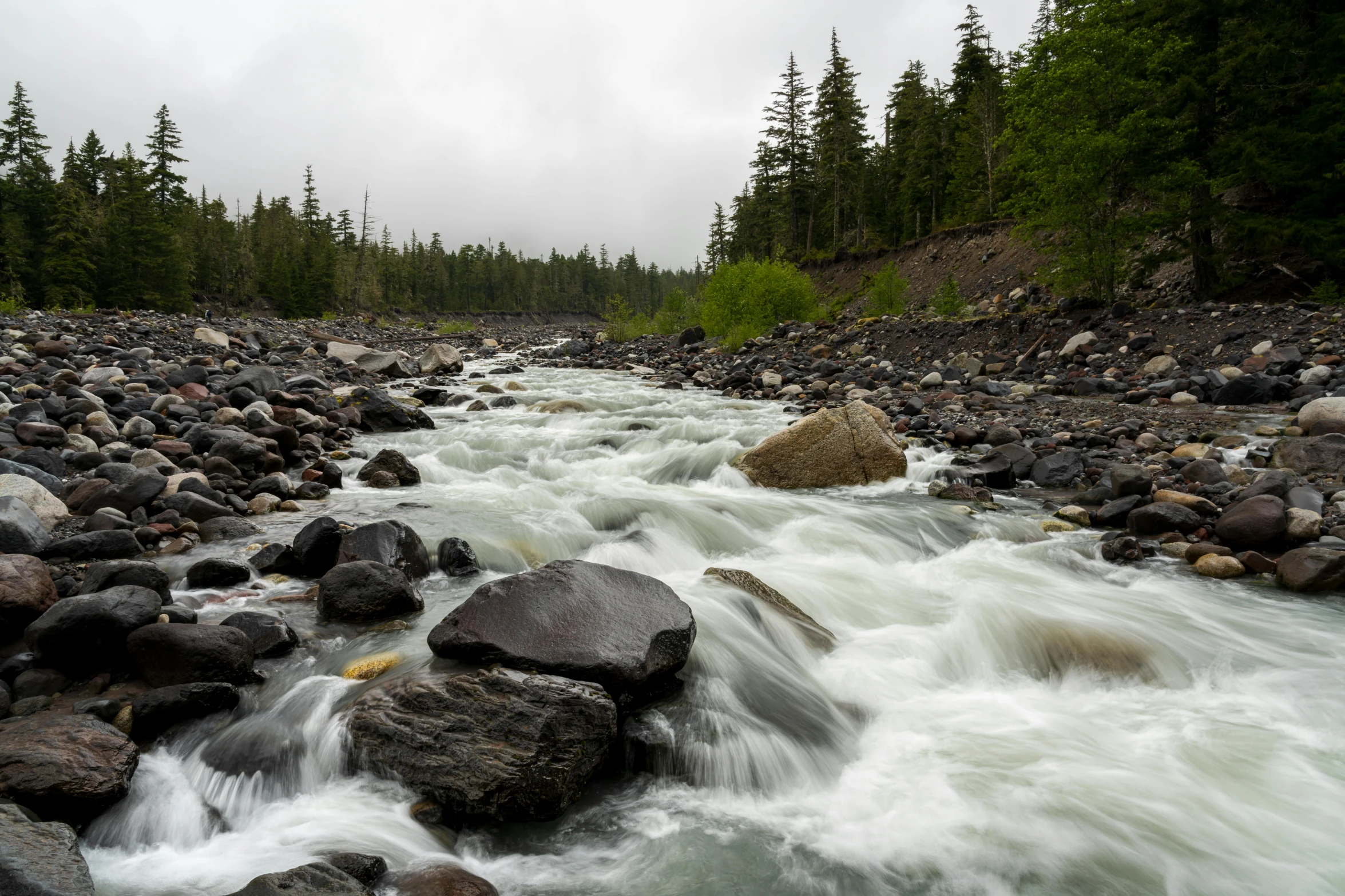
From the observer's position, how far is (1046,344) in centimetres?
1789

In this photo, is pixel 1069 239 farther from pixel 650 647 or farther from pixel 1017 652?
pixel 650 647

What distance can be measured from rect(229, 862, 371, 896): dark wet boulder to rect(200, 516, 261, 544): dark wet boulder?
16.8 feet

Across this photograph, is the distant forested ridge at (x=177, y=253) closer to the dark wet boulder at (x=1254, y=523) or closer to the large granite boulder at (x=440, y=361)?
the large granite boulder at (x=440, y=361)

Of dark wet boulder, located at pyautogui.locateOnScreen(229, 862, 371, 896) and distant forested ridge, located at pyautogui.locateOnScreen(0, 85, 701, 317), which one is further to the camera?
distant forested ridge, located at pyautogui.locateOnScreen(0, 85, 701, 317)

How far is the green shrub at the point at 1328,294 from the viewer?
14961 mm

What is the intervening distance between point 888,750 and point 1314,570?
15.6ft

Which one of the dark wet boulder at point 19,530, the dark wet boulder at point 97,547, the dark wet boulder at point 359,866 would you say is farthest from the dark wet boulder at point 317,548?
the dark wet boulder at point 359,866

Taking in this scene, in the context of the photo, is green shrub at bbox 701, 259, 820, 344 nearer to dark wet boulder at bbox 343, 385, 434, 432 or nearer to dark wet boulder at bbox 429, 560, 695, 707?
dark wet boulder at bbox 343, 385, 434, 432

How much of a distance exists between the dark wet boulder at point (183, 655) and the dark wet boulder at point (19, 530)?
2246 mm

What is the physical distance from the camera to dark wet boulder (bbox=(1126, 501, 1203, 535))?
24.3 ft

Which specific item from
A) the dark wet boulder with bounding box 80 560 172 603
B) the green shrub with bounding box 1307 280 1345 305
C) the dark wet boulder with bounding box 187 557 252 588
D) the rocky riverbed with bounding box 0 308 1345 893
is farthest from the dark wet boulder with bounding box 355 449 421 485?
the green shrub with bounding box 1307 280 1345 305

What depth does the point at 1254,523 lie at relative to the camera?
22.6 ft

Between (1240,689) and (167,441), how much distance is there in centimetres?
1184

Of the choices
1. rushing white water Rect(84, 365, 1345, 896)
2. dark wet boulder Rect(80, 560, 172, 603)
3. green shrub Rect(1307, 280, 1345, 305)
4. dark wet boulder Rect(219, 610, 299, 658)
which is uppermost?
green shrub Rect(1307, 280, 1345, 305)
